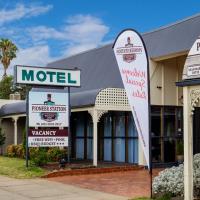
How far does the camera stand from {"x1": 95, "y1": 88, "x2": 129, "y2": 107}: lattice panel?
20.8m

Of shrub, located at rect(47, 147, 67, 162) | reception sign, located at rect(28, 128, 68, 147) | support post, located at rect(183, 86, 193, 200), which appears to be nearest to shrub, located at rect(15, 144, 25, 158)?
shrub, located at rect(47, 147, 67, 162)

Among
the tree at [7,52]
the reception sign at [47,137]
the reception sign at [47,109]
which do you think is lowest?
the reception sign at [47,137]

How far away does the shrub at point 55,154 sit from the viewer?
72.0 feet

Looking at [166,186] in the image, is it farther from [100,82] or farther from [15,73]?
[100,82]

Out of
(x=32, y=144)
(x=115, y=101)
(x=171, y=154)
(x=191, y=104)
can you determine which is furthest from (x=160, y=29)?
(x=191, y=104)

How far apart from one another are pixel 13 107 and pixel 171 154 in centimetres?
1199

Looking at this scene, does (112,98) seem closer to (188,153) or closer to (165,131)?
(165,131)

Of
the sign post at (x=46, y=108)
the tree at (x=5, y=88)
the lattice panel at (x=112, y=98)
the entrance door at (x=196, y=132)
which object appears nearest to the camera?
the sign post at (x=46, y=108)

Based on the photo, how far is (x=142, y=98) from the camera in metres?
12.2

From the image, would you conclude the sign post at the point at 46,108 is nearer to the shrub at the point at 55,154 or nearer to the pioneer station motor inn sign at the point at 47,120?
the pioneer station motor inn sign at the point at 47,120

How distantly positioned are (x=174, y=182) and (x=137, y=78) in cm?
275

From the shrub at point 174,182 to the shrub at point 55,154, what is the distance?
1030cm

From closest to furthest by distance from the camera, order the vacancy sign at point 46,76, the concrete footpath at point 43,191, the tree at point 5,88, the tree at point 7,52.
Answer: the concrete footpath at point 43,191 < the vacancy sign at point 46,76 < the tree at point 5,88 < the tree at point 7,52

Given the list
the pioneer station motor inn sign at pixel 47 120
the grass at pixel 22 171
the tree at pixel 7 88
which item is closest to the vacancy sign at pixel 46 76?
the pioneer station motor inn sign at pixel 47 120
